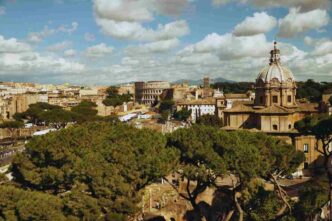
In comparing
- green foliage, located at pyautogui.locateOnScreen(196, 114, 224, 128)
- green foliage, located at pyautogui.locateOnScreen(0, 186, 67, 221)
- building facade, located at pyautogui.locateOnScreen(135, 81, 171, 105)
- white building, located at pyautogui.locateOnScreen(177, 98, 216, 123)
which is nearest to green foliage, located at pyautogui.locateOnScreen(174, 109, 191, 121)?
white building, located at pyautogui.locateOnScreen(177, 98, 216, 123)

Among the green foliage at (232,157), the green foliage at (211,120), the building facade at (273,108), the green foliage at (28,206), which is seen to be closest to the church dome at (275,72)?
the building facade at (273,108)

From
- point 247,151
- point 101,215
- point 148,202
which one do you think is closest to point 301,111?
point 148,202

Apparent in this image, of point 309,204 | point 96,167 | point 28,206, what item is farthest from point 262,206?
point 28,206

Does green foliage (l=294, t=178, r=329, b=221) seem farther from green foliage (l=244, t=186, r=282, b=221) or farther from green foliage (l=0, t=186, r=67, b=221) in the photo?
green foliage (l=0, t=186, r=67, b=221)

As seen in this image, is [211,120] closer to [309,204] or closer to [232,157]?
[309,204]

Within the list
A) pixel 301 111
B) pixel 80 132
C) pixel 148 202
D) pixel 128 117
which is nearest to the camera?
pixel 80 132

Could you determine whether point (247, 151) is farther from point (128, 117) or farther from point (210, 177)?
point (128, 117)

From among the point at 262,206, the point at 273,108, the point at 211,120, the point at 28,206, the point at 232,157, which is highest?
the point at 273,108
